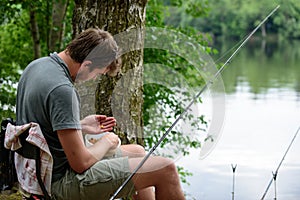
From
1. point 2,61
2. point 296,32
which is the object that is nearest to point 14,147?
point 2,61

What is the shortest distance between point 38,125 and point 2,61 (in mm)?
5439

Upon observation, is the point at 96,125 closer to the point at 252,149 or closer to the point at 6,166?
the point at 6,166

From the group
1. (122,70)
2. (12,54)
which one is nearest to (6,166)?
(122,70)

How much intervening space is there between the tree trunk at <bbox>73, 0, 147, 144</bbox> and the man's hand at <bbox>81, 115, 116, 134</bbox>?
28.6 inches

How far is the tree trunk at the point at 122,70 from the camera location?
11.2ft

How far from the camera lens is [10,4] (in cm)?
532

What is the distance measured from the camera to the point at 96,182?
249 cm

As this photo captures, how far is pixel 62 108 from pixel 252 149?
765 centimetres

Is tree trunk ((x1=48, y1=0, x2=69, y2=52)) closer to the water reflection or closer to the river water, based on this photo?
the river water

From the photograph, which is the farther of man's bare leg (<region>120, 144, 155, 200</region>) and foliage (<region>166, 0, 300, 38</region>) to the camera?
foliage (<region>166, 0, 300, 38</region>)

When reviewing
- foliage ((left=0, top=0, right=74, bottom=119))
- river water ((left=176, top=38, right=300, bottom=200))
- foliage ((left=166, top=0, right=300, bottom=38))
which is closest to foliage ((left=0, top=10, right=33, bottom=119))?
foliage ((left=0, top=0, right=74, bottom=119))

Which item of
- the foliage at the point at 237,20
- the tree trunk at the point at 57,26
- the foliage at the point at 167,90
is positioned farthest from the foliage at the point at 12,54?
the foliage at the point at 237,20

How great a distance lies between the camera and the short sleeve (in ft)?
7.61

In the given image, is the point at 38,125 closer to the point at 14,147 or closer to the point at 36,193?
the point at 14,147
